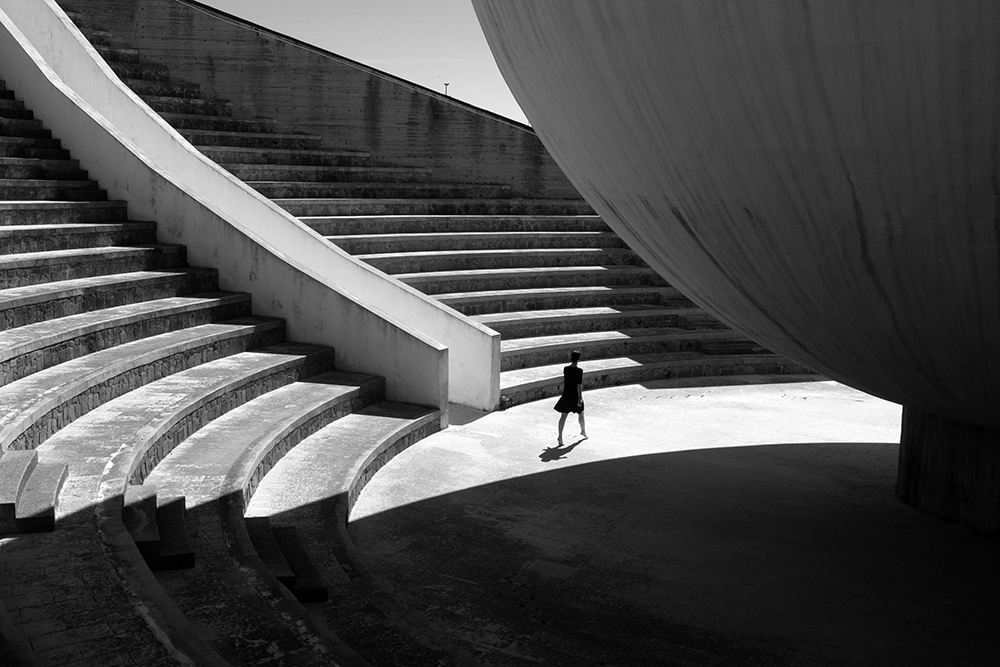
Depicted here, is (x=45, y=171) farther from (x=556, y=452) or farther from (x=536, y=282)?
(x=536, y=282)

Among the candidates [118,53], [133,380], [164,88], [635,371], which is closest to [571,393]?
[635,371]

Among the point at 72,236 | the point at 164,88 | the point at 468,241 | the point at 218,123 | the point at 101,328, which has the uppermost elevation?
the point at 164,88

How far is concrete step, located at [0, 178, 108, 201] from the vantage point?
867cm

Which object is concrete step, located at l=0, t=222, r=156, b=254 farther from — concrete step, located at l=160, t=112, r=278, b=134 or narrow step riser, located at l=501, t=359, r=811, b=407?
concrete step, located at l=160, t=112, r=278, b=134

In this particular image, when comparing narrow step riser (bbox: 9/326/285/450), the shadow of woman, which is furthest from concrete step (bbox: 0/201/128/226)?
the shadow of woman

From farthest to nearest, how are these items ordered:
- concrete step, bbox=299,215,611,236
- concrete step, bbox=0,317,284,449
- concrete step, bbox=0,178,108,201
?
concrete step, bbox=299,215,611,236 < concrete step, bbox=0,178,108,201 < concrete step, bbox=0,317,284,449

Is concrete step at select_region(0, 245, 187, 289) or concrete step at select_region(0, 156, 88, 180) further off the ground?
concrete step at select_region(0, 156, 88, 180)

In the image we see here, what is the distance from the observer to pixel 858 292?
4090mm

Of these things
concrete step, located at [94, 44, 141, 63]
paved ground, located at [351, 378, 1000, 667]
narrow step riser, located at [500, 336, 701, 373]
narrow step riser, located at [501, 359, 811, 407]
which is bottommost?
paved ground, located at [351, 378, 1000, 667]

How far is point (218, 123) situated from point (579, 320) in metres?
6.32

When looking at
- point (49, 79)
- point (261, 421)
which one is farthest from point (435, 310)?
point (49, 79)

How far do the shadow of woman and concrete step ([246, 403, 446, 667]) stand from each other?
1105mm

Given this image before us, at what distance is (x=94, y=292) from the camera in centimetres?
761

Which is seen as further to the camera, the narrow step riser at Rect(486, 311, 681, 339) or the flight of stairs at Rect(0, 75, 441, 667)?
the narrow step riser at Rect(486, 311, 681, 339)
